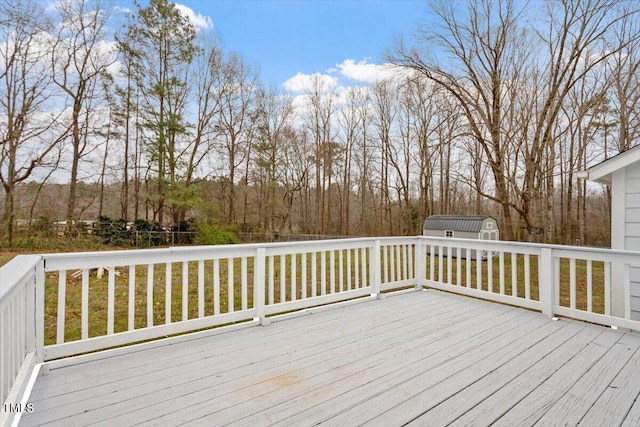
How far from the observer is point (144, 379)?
2035 millimetres

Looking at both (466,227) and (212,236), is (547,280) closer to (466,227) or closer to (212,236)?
(466,227)

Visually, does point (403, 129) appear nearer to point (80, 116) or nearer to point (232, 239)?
point (232, 239)

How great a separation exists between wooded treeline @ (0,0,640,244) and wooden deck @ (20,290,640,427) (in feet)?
22.6

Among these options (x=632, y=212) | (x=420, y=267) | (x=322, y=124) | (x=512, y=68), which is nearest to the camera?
(x=632, y=212)

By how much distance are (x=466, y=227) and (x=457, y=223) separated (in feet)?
1.68

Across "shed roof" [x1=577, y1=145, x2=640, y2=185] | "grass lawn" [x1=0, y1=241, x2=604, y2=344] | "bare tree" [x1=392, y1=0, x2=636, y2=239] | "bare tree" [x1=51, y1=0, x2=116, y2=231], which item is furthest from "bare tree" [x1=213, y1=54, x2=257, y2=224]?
"shed roof" [x1=577, y1=145, x2=640, y2=185]

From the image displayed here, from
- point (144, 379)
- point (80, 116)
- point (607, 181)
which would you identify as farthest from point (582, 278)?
point (80, 116)

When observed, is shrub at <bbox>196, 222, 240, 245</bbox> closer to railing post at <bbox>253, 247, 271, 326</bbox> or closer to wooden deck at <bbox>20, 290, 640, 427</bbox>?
railing post at <bbox>253, 247, 271, 326</bbox>

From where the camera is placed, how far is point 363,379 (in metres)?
2.04

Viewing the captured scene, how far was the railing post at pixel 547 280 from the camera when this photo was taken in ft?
10.9

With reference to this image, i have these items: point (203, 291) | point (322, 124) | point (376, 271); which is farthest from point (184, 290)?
point (322, 124)

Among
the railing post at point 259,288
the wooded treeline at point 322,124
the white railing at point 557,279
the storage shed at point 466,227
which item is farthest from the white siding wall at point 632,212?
the storage shed at point 466,227

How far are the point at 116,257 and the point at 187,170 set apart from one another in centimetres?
1317

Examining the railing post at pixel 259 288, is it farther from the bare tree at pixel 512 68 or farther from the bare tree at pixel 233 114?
the bare tree at pixel 233 114
